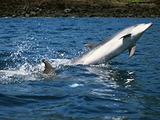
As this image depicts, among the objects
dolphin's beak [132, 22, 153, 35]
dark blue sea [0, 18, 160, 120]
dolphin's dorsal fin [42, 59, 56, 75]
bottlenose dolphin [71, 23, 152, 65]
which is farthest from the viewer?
Result: dolphin's beak [132, 22, 153, 35]

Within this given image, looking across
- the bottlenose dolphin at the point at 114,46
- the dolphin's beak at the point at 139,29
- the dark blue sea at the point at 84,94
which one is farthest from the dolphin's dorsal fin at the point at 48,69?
the dolphin's beak at the point at 139,29

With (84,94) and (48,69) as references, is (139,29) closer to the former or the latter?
(48,69)

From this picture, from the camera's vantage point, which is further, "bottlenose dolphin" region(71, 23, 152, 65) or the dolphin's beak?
the dolphin's beak

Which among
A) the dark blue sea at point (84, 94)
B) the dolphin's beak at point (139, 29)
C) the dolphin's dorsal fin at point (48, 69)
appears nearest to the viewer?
the dark blue sea at point (84, 94)

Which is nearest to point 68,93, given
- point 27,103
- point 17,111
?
point 27,103

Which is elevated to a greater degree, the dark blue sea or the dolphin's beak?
the dolphin's beak

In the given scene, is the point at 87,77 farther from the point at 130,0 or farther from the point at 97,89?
the point at 130,0

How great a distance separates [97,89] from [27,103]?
123 inches

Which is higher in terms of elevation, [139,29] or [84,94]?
[139,29]

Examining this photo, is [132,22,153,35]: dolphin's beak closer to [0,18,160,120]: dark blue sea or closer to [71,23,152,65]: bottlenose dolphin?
[71,23,152,65]: bottlenose dolphin

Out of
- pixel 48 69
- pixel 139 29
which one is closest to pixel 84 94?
pixel 48 69

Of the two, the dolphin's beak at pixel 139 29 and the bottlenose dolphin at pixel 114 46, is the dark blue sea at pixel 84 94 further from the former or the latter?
the dolphin's beak at pixel 139 29

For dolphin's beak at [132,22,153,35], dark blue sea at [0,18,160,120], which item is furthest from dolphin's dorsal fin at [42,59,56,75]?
dolphin's beak at [132,22,153,35]

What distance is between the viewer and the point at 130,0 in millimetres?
175250
